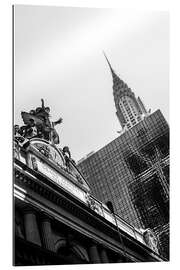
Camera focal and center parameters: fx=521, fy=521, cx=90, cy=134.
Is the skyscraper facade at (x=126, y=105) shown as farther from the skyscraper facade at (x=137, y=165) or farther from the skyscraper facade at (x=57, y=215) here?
the skyscraper facade at (x=57, y=215)

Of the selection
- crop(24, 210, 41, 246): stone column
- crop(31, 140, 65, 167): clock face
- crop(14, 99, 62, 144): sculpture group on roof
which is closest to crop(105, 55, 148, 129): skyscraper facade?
crop(14, 99, 62, 144): sculpture group on roof

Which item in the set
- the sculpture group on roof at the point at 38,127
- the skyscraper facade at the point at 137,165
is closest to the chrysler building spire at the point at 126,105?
the skyscraper facade at the point at 137,165

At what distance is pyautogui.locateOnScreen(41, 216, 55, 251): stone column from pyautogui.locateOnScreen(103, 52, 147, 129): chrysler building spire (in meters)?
2.28

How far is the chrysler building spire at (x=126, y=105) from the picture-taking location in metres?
9.42

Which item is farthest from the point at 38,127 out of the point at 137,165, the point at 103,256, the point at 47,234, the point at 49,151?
the point at 103,256

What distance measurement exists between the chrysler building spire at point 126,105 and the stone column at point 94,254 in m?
2.33

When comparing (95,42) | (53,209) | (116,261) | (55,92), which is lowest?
(116,261)

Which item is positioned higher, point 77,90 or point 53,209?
point 77,90

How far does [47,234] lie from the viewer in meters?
8.59

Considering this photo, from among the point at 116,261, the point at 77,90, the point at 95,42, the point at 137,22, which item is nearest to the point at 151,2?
the point at 137,22
